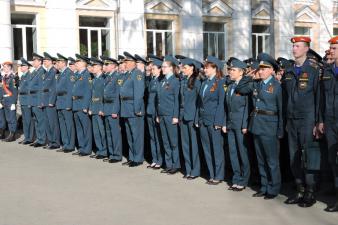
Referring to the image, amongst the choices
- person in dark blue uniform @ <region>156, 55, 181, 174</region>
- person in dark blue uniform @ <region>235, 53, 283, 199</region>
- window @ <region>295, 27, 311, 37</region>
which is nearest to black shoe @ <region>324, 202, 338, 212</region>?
person in dark blue uniform @ <region>235, 53, 283, 199</region>

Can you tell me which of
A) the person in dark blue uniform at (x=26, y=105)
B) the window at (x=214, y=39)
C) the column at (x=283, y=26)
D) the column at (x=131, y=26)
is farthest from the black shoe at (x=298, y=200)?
the column at (x=283, y=26)

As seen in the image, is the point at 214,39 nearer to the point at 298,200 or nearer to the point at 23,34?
the point at 23,34

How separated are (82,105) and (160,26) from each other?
12796mm

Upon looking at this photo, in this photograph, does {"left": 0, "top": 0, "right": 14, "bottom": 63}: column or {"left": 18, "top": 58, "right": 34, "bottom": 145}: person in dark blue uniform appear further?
{"left": 0, "top": 0, "right": 14, "bottom": 63}: column

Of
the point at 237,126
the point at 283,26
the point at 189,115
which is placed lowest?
the point at 237,126

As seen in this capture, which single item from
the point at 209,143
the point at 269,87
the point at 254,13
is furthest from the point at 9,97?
the point at 254,13

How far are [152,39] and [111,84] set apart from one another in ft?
42.7

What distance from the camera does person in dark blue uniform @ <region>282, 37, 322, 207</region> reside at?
573cm

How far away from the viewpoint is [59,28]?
1848cm

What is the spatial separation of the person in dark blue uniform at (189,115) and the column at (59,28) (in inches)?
464

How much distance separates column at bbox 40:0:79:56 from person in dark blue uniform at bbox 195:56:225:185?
12.3 metres

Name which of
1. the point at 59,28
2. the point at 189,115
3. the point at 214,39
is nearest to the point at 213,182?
the point at 189,115

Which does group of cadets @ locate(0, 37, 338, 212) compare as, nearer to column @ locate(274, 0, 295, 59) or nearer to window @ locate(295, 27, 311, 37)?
column @ locate(274, 0, 295, 59)

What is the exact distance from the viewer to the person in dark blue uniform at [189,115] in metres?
7.46
